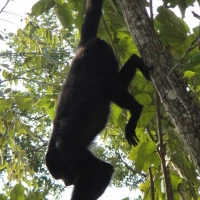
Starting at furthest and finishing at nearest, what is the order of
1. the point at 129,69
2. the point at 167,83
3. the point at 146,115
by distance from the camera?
the point at 129,69
the point at 146,115
the point at 167,83

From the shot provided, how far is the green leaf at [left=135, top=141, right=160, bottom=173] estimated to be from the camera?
3.04 meters

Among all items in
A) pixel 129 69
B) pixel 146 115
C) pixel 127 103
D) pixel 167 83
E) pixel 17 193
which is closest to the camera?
pixel 167 83

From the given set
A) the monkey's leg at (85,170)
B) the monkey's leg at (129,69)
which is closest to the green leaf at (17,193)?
the monkey's leg at (85,170)

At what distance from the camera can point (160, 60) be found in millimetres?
2465

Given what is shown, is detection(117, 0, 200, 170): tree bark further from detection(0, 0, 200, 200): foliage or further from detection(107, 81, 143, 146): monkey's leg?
detection(107, 81, 143, 146): monkey's leg

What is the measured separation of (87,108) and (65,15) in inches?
32.8

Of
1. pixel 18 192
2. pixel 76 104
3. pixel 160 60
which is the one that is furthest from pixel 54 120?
pixel 160 60

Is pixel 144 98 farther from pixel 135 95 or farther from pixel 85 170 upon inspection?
pixel 85 170

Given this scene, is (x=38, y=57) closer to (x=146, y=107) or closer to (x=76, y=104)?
(x=76, y=104)

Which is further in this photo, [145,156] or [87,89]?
[87,89]

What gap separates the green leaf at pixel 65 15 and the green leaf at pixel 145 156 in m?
1.21

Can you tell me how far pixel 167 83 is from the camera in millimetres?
2361

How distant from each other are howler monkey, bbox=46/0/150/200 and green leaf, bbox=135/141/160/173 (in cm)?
39

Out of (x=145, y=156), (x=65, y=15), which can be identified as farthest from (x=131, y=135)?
(x=65, y=15)
